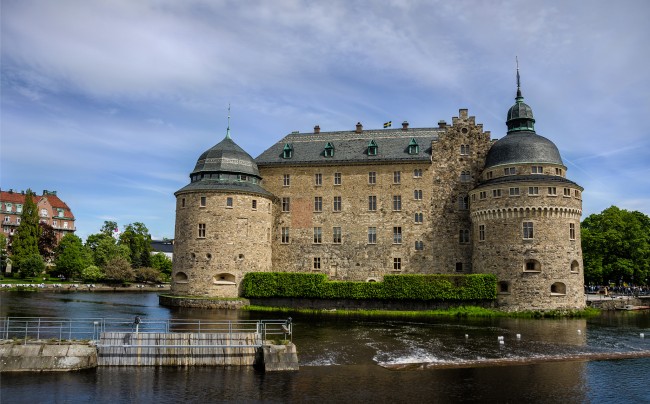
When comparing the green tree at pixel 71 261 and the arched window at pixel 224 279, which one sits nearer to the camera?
the arched window at pixel 224 279

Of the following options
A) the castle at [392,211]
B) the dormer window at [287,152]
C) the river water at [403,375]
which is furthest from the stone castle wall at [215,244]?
the river water at [403,375]

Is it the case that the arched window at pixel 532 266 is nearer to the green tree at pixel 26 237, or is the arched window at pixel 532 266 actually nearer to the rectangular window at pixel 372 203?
the rectangular window at pixel 372 203

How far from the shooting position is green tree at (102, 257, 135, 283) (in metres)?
78.7

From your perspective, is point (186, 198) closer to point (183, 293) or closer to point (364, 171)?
point (183, 293)

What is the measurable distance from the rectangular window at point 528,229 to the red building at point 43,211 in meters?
87.4

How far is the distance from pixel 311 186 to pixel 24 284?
43768 mm

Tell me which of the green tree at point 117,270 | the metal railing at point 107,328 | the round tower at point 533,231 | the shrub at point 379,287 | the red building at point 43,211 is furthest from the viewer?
the red building at point 43,211

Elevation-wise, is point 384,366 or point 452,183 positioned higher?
point 452,183

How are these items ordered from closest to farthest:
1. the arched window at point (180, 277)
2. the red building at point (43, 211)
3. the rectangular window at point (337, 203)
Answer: the arched window at point (180, 277) < the rectangular window at point (337, 203) < the red building at point (43, 211)

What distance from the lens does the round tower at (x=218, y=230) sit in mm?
49125

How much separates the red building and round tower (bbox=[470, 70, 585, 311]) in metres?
84.9

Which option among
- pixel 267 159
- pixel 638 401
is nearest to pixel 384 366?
pixel 638 401

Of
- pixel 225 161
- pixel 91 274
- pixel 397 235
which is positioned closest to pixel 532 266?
pixel 397 235

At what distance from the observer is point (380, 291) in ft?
153
